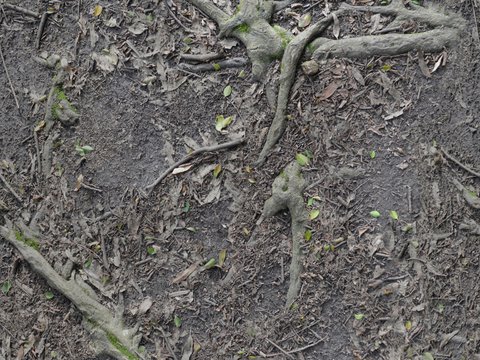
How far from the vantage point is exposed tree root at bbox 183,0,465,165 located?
4047 mm

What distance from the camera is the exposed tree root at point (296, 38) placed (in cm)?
405

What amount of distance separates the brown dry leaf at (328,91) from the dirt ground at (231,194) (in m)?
0.02

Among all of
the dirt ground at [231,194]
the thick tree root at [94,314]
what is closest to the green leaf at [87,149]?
the dirt ground at [231,194]

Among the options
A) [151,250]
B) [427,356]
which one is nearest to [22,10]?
[151,250]

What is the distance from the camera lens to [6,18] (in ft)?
16.4

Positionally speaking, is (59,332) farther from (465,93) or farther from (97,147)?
(465,93)

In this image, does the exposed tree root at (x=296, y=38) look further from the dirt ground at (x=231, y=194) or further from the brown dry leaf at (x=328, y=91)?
the brown dry leaf at (x=328, y=91)

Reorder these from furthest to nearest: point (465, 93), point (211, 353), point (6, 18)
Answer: point (6, 18) < point (211, 353) < point (465, 93)

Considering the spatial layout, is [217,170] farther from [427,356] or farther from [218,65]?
[427,356]

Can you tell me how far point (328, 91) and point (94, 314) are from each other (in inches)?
96.1

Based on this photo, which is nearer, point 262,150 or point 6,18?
point 262,150

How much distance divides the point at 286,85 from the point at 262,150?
500 millimetres

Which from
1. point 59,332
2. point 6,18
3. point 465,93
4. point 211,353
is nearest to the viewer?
point 465,93

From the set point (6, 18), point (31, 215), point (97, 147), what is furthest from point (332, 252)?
point (6, 18)
